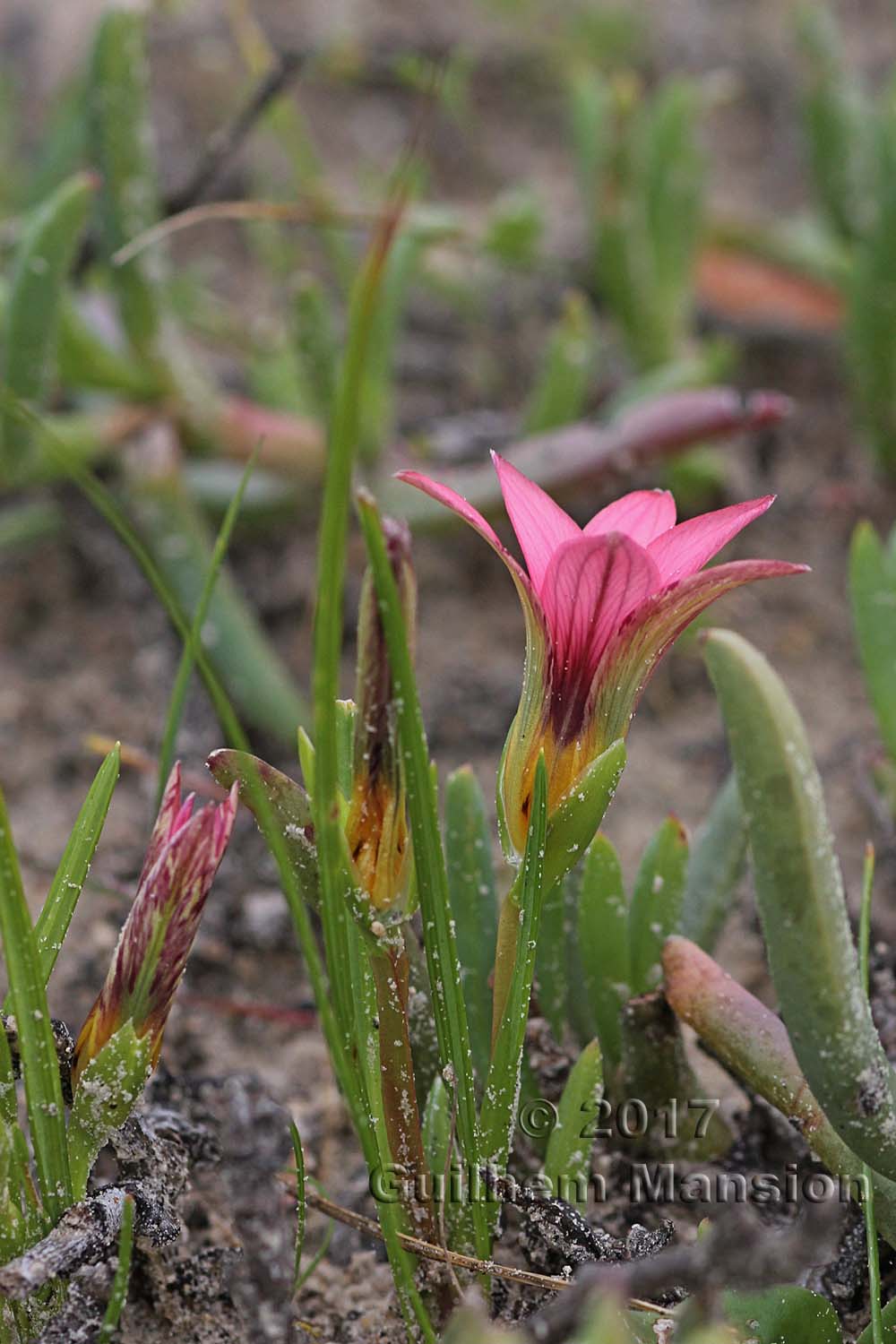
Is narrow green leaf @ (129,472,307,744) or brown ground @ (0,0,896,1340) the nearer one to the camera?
brown ground @ (0,0,896,1340)

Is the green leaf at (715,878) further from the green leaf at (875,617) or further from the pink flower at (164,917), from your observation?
the pink flower at (164,917)

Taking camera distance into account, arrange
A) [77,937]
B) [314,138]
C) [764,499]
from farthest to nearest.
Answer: [314,138], [77,937], [764,499]

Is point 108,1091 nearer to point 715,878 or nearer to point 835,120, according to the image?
point 715,878

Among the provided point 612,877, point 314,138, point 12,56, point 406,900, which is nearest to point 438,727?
point 612,877

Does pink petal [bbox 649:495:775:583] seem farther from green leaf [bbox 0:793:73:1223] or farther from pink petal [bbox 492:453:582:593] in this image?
green leaf [bbox 0:793:73:1223]

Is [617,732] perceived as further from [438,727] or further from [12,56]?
[12,56]

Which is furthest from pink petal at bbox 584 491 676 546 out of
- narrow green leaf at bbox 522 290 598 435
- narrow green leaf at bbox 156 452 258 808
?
narrow green leaf at bbox 522 290 598 435

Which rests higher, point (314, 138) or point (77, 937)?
point (314, 138)
